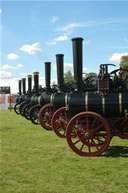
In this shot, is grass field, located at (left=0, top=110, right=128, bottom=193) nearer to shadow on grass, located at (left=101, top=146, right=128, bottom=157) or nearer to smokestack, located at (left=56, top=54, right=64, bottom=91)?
shadow on grass, located at (left=101, top=146, right=128, bottom=157)

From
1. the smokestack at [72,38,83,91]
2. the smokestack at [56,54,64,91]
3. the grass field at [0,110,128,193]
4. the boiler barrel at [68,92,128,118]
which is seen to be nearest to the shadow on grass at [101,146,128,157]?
the grass field at [0,110,128,193]

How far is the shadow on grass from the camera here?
5.36 metres

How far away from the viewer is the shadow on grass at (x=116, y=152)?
536cm

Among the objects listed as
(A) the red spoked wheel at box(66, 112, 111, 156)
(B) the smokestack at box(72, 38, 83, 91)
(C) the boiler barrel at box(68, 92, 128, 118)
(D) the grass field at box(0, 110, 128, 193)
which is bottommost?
(D) the grass field at box(0, 110, 128, 193)

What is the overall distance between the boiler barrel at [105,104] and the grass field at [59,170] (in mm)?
901

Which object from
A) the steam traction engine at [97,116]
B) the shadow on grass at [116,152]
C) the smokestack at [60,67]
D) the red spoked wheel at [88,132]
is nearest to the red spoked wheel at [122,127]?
the steam traction engine at [97,116]

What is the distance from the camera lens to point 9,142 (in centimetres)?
712

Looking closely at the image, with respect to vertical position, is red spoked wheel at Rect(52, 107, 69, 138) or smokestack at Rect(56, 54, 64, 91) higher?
smokestack at Rect(56, 54, 64, 91)

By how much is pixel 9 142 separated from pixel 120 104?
11.1 ft

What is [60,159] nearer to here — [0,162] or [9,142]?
[0,162]

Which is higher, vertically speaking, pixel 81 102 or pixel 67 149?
pixel 81 102

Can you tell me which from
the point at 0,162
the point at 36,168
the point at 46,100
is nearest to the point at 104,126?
the point at 36,168

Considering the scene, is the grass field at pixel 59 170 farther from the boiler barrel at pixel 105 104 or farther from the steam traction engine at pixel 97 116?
the boiler barrel at pixel 105 104

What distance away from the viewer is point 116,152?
5.63 m
